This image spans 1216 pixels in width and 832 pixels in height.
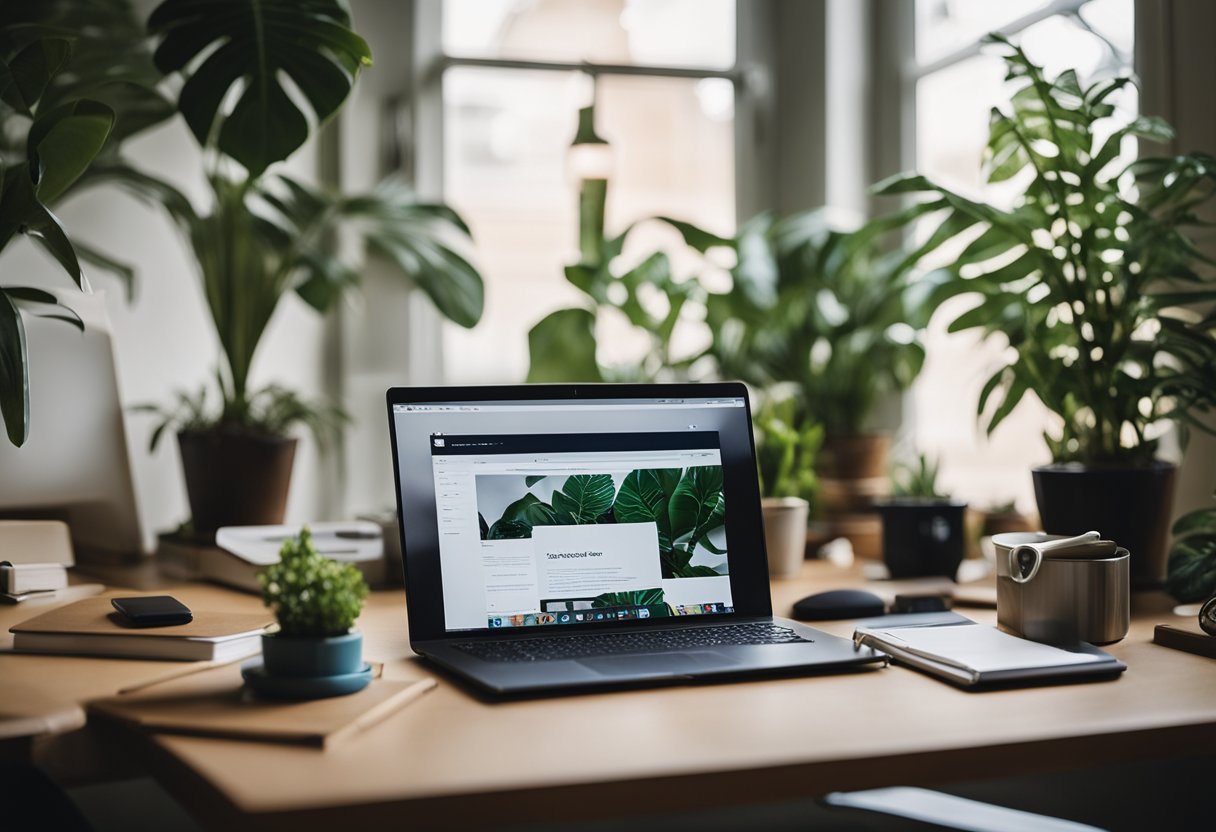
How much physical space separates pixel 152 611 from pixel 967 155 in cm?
163

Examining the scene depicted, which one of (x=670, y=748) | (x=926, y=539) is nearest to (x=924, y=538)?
(x=926, y=539)

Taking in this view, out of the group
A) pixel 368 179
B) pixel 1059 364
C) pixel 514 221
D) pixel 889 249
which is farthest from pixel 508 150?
pixel 1059 364

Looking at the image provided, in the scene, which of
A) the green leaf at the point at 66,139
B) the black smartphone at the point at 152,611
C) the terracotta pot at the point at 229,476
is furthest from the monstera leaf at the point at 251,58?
the black smartphone at the point at 152,611

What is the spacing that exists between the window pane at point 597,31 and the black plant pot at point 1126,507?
4.55ft

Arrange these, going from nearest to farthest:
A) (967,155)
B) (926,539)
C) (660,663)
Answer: (660,663), (926,539), (967,155)

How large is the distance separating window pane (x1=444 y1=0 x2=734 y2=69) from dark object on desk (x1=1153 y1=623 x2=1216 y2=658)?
1.62 meters

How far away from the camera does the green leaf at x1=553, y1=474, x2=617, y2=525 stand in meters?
1.12

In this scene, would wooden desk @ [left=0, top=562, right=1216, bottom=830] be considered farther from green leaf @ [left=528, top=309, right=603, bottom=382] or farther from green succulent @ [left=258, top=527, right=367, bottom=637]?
green leaf @ [left=528, top=309, right=603, bottom=382]

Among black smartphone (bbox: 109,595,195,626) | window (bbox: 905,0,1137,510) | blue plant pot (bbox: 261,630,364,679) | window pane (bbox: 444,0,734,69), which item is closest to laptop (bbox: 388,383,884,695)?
blue plant pot (bbox: 261,630,364,679)

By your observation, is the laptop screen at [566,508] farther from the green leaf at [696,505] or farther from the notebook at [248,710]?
the notebook at [248,710]

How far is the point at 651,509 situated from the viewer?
1156mm

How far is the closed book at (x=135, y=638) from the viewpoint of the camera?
998 millimetres

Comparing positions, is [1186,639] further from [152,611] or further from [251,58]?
[251,58]

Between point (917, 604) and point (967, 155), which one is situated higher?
point (967, 155)
